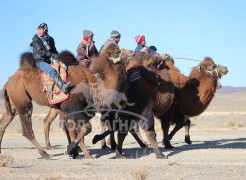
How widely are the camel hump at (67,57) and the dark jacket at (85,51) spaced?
58 centimetres

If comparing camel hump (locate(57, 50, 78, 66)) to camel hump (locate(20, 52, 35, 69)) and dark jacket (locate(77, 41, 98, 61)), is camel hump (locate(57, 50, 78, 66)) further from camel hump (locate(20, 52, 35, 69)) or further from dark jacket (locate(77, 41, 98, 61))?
camel hump (locate(20, 52, 35, 69))

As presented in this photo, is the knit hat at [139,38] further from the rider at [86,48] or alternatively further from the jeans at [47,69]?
the jeans at [47,69]

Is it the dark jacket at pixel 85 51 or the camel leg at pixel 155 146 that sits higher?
the dark jacket at pixel 85 51

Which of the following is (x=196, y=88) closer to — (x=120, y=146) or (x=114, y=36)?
(x=114, y=36)

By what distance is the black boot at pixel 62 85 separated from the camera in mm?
12703

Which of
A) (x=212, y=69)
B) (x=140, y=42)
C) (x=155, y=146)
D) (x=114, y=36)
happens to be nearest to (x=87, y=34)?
(x=114, y=36)

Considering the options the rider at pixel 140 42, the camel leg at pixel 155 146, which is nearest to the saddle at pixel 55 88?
the camel leg at pixel 155 146

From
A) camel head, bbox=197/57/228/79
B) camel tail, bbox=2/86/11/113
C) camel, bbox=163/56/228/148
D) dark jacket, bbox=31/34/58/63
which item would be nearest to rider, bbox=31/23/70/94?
dark jacket, bbox=31/34/58/63

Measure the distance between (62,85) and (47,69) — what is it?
63cm

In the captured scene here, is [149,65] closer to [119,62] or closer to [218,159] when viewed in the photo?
[119,62]

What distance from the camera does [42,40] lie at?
13.5m

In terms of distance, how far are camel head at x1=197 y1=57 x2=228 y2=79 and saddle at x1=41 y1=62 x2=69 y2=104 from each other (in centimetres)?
536

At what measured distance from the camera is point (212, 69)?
54.5 ft

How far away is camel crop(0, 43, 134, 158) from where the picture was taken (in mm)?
12375
